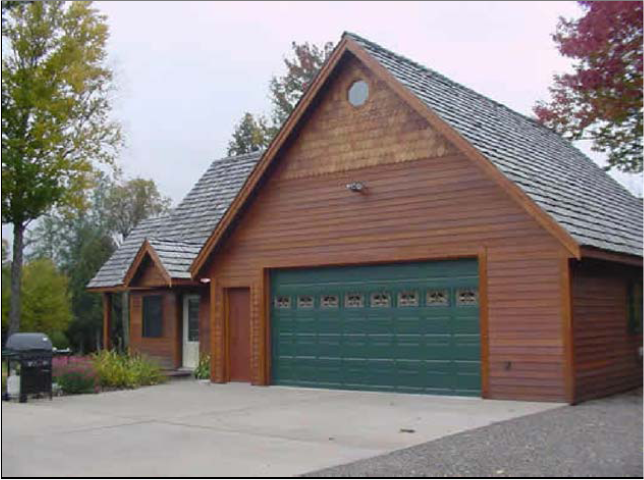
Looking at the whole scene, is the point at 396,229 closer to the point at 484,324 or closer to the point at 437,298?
the point at 437,298

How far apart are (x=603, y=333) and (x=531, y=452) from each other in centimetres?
637

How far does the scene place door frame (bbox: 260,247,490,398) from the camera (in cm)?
1416

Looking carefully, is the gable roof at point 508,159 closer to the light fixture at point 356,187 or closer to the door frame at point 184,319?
the light fixture at point 356,187

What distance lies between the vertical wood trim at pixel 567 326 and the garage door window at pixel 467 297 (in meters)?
1.70

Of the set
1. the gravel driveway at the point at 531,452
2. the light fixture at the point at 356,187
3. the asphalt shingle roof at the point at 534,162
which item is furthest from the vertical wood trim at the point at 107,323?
the gravel driveway at the point at 531,452

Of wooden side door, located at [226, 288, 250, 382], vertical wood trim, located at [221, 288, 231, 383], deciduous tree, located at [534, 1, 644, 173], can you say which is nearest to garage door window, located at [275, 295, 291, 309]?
wooden side door, located at [226, 288, 250, 382]

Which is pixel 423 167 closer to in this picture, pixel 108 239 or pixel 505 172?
pixel 505 172

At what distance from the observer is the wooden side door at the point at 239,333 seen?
1833cm

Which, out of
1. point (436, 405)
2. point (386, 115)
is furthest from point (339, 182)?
point (436, 405)

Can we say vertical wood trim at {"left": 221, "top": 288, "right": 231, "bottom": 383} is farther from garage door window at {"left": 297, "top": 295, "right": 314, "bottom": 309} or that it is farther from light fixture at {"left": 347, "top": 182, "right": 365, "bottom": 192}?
light fixture at {"left": 347, "top": 182, "right": 365, "bottom": 192}

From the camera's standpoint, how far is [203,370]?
2028cm

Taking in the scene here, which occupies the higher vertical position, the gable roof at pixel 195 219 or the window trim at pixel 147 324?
the gable roof at pixel 195 219

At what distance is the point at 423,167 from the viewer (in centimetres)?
1529

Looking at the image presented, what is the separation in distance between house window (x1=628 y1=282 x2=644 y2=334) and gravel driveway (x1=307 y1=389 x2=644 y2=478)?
16.1ft
